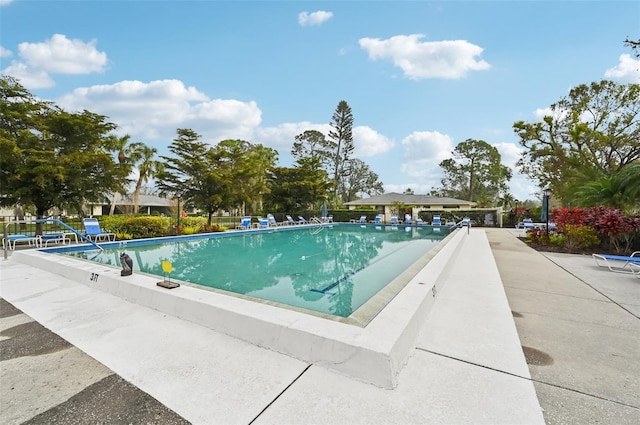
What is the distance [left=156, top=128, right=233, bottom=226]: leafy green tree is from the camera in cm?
1734

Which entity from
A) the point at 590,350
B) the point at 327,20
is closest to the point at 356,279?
the point at 590,350

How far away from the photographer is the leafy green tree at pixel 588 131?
64.0 ft

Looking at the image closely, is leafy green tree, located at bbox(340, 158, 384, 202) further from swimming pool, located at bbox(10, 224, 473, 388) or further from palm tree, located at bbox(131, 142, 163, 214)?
swimming pool, located at bbox(10, 224, 473, 388)

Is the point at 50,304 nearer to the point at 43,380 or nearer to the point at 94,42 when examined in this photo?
the point at 43,380

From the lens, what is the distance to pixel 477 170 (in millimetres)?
43781

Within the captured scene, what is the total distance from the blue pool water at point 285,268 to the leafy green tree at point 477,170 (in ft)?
128

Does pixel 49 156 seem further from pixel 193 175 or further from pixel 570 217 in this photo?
pixel 570 217

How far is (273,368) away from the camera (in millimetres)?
2295

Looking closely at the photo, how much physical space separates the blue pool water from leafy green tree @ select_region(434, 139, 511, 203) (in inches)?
1535

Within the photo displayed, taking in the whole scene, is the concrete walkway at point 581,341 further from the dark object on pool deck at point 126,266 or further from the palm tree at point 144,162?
the palm tree at point 144,162

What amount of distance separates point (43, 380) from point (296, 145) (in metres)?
39.9

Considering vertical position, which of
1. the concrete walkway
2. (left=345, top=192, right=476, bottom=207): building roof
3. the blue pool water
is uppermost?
(left=345, top=192, right=476, bottom=207): building roof

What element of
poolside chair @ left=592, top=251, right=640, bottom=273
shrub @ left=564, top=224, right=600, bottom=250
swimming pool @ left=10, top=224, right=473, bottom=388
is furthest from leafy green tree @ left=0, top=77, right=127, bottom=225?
shrub @ left=564, top=224, right=600, bottom=250

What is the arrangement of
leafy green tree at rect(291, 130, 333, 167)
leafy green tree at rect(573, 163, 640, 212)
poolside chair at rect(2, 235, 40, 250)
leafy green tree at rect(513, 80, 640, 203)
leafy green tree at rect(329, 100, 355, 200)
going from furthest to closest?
leafy green tree at rect(291, 130, 333, 167)
leafy green tree at rect(329, 100, 355, 200)
leafy green tree at rect(513, 80, 640, 203)
poolside chair at rect(2, 235, 40, 250)
leafy green tree at rect(573, 163, 640, 212)
